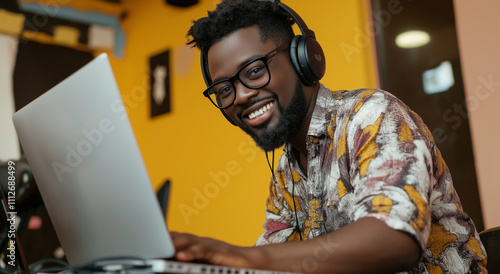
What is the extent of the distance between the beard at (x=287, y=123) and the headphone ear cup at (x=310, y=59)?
0.14 feet

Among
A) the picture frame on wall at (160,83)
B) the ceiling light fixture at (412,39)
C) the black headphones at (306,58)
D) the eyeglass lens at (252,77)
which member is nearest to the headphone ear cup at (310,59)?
the black headphones at (306,58)

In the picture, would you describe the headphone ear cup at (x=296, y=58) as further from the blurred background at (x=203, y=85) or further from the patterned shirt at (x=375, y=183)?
the blurred background at (x=203, y=85)

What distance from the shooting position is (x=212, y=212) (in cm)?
326

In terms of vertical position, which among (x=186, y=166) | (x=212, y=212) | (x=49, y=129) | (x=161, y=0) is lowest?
(x=212, y=212)

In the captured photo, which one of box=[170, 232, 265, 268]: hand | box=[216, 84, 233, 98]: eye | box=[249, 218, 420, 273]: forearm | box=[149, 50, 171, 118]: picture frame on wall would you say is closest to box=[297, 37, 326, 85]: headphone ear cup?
box=[216, 84, 233, 98]: eye

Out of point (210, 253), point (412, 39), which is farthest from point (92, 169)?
point (412, 39)

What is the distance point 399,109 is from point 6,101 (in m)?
3.35

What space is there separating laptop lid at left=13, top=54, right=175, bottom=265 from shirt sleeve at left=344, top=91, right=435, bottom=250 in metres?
0.37

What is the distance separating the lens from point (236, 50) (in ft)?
4.44

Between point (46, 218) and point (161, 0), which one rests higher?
point (161, 0)

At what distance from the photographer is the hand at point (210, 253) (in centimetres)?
71

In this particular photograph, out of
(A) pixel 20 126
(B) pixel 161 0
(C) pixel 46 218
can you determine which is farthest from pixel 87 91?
(B) pixel 161 0

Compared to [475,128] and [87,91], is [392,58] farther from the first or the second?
[87,91]

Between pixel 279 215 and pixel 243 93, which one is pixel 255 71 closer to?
pixel 243 93
